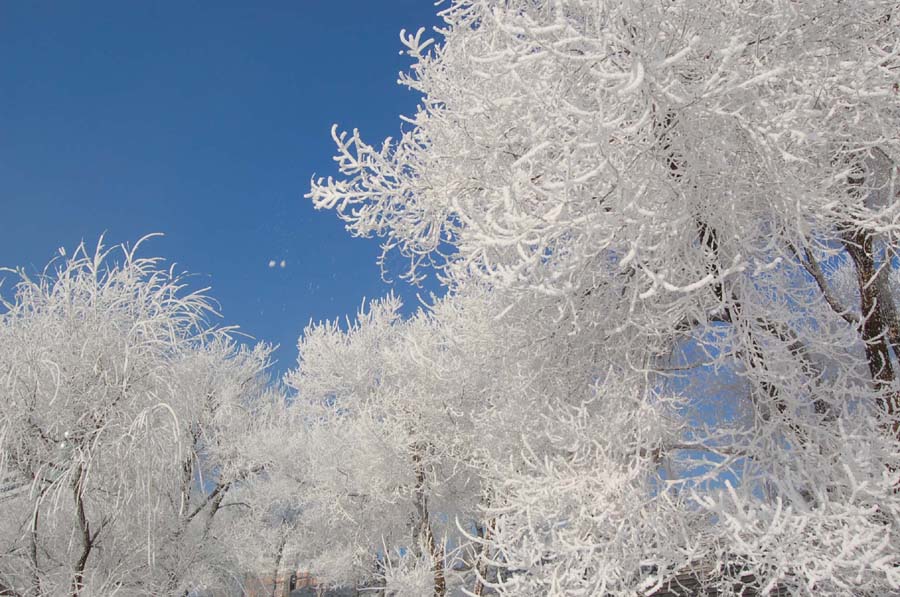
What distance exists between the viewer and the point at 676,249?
432 cm

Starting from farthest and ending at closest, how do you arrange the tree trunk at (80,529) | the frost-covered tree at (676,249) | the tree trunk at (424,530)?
1. the tree trunk at (424,530)
2. the tree trunk at (80,529)
3. the frost-covered tree at (676,249)

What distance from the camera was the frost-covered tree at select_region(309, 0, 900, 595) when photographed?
382 cm

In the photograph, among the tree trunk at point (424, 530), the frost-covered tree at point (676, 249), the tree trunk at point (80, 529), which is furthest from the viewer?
the tree trunk at point (424, 530)

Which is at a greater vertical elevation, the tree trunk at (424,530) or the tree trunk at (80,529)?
the tree trunk at (424,530)

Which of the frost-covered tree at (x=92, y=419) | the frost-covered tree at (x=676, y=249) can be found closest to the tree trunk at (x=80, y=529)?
the frost-covered tree at (x=92, y=419)

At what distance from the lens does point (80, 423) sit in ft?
19.4

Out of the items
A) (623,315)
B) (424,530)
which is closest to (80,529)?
(623,315)

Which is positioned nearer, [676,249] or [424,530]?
[676,249]

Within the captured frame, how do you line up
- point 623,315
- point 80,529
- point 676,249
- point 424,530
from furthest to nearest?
point 424,530 → point 80,529 → point 623,315 → point 676,249

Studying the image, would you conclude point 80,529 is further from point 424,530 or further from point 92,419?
point 424,530

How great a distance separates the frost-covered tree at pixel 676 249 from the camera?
12.5 feet

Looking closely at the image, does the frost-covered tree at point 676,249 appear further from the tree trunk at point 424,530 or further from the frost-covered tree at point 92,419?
the tree trunk at point 424,530

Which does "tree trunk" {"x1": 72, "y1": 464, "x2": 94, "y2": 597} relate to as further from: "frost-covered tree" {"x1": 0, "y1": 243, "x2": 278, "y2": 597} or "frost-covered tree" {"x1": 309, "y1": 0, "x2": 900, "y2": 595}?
"frost-covered tree" {"x1": 309, "y1": 0, "x2": 900, "y2": 595}

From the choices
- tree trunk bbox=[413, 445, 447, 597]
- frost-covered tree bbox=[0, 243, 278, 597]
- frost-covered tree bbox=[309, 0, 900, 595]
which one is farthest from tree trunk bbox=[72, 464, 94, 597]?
tree trunk bbox=[413, 445, 447, 597]
